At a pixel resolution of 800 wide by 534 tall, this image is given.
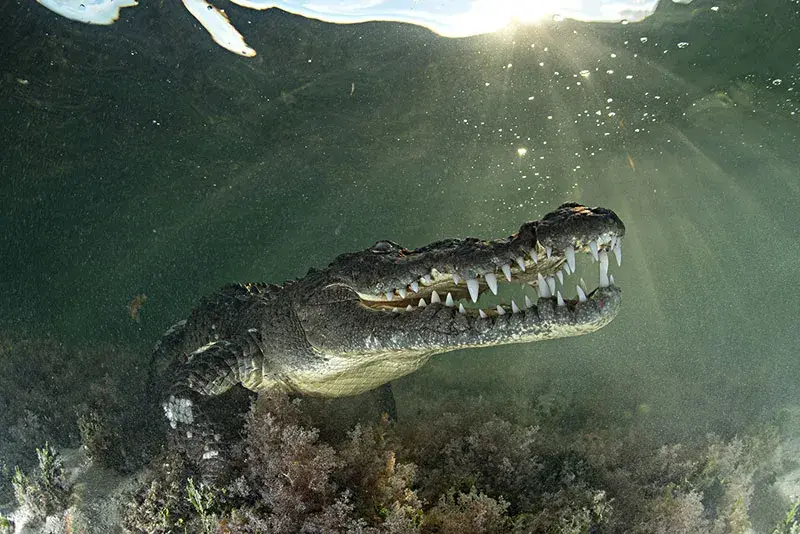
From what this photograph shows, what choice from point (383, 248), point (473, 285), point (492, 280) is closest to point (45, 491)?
point (383, 248)

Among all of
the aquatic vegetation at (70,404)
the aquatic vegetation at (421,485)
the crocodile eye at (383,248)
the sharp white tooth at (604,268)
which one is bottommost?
the aquatic vegetation at (421,485)

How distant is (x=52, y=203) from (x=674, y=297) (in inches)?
2896

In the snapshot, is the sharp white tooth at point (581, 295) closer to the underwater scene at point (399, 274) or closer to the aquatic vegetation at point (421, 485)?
the underwater scene at point (399, 274)

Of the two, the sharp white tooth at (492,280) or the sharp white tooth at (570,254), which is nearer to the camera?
the sharp white tooth at (570,254)

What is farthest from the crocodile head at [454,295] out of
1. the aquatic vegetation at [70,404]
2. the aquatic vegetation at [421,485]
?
the aquatic vegetation at [70,404]

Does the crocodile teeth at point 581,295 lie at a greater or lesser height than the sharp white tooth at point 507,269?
lesser

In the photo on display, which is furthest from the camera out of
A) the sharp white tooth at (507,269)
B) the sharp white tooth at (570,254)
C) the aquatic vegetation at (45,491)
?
the aquatic vegetation at (45,491)

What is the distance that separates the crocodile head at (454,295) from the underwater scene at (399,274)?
0.02 m

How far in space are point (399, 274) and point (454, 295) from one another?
2.47 feet

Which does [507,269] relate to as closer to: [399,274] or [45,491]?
[399,274]

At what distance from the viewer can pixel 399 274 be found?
363cm

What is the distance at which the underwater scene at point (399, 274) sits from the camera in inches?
133

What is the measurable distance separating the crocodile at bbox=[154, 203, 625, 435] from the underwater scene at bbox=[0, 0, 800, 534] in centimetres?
3

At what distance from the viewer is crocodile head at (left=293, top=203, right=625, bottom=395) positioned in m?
2.96
